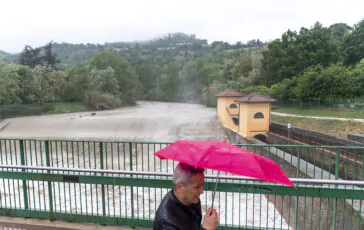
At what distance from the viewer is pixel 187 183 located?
176cm

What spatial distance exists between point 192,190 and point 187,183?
6 centimetres

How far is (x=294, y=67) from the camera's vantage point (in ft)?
123

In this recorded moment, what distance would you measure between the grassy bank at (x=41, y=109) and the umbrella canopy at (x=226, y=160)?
4799cm

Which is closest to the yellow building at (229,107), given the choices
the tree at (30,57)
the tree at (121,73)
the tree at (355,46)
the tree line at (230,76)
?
the tree line at (230,76)

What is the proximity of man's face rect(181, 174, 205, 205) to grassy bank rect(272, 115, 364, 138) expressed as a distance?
18978 millimetres

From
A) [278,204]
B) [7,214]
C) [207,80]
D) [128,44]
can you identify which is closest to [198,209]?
[7,214]

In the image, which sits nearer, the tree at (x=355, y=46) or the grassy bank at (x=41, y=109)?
the tree at (x=355, y=46)

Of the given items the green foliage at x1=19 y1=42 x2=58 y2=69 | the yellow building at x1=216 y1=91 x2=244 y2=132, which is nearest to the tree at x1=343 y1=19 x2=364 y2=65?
the yellow building at x1=216 y1=91 x2=244 y2=132

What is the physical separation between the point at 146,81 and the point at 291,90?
60.2m

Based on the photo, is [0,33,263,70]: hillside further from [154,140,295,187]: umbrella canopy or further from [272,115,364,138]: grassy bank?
[154,140,295,187]: umbrella canopy

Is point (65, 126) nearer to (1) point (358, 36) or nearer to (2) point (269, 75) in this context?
(2) point (269, 75)

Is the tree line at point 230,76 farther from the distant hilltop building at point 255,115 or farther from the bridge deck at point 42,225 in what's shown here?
the bridge deck at point 42,225

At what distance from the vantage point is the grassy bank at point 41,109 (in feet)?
139

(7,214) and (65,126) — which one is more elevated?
(7,214)
